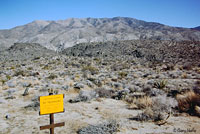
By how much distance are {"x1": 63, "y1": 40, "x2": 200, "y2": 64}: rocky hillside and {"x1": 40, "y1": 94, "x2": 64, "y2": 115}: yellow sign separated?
1352 inches

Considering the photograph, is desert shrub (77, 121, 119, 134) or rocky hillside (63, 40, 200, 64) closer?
desert shrub (77, 121, 119, 134)

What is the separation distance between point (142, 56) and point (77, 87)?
112ft

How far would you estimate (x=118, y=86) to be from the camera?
41.1ft

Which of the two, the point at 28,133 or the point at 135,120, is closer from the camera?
the point at 28,133

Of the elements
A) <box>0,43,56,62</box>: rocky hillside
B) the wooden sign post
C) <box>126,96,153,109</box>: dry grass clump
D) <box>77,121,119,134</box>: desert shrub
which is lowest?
<box>77,121,119,134</box>: desert shrub

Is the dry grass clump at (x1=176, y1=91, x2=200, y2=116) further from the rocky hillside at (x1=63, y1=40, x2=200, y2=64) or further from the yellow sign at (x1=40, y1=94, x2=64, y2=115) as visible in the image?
the rocky hillside at (x1=63, y1=40, x2=200, y2=64)

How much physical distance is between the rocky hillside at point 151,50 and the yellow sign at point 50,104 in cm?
3434

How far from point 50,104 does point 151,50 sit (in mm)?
45447

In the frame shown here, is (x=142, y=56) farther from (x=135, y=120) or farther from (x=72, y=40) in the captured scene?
(x=72, y=40)

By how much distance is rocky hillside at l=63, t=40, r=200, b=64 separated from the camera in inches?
1535

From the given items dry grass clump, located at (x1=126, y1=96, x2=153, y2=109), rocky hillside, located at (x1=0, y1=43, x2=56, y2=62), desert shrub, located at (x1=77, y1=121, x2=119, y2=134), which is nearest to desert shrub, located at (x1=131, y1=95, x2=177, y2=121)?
dry grass clump, located at (x1=126, y1=96, x2=153, y2=109)

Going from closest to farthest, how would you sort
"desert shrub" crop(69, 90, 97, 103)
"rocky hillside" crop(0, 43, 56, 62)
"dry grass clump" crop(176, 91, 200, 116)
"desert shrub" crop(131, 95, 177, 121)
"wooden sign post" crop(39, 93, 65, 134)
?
"wooden sign post" crop(39, 93, 65, 134)
"desert shrub" crop(131, 95, 177, 121)
"dry grass clump" crop(176, 91, 200, 116)
"desert shrub" crop(69, 90, 97, 103)
"rocky hillside" crop(0, 43, 56, 62)

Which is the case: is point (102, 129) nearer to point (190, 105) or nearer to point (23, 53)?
point (190, 105)

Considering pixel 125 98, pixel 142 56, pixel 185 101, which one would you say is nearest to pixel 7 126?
pixel 125 98
